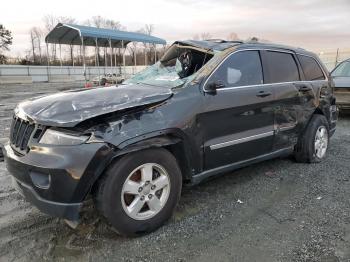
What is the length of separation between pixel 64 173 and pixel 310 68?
416cm

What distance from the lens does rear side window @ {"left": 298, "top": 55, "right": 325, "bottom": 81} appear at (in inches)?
205

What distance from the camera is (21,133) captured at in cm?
323

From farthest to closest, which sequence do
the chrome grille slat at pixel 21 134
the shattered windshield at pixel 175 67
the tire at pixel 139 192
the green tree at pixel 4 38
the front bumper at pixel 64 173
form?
the green tree at pixel 4 38 < the shattered windshield at pixel 175 67 < the chrome grille slat at pixel 21 134 < the tire at pixel 139 192 < the front bumper at pixel 64 173

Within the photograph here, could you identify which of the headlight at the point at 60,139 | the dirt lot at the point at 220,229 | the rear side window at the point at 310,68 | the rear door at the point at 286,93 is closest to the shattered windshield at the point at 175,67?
the rear door at the point at 286,93

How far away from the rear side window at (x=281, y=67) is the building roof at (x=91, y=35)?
19.3 m


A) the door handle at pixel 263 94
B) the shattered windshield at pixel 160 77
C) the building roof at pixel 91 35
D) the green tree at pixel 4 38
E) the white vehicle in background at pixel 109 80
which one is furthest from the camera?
the green tree at pixel 4 38

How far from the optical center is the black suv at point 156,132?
9.30 feet

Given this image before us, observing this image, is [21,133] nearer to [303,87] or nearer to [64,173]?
[64,173]

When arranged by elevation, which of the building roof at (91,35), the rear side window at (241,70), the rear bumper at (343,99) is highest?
the building roof at (91,35)

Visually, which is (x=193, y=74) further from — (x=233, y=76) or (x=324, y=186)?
(x=324, y=186)

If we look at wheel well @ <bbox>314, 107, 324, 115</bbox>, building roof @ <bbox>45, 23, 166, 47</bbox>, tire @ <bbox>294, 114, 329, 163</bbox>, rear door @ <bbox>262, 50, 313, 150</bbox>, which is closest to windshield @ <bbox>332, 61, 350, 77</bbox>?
wheel well @ <bbox>314, 107, 324, 115</bbox>

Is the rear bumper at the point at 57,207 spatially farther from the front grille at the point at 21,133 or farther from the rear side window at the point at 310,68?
the rear side window at the point at 310,68

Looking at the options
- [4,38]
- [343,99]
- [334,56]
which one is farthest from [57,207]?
[4,38]

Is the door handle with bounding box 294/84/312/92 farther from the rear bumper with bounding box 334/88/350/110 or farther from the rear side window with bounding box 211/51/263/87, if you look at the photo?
the rear bumper with bounding box 334/88/350/110
